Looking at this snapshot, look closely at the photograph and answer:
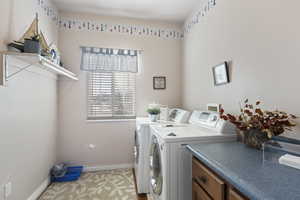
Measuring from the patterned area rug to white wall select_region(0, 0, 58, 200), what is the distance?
0.27 m

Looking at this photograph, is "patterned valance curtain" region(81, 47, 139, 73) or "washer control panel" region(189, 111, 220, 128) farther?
"patterned valance curtain" region(81, 47, 139, 73)

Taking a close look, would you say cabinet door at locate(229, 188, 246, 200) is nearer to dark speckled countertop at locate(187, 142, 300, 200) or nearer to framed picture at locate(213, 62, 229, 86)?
dark speckled countertop at locate(187, 142, 300, 200)

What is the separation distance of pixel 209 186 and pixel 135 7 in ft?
8.47

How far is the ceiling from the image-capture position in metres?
2.30

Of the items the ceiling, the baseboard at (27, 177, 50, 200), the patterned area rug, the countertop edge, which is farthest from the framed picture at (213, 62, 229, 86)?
the baseboard at (27, 177, 50, 200)

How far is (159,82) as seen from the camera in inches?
114

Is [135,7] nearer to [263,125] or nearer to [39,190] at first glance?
[263,125]

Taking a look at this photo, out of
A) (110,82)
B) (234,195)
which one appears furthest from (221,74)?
(110,82)

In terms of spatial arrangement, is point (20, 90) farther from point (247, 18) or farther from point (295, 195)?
point (247, 18)

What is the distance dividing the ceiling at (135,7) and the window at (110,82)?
62cm

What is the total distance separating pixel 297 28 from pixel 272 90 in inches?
17.0

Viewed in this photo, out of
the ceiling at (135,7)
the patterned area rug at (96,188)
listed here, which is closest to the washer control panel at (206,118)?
the patterned area rug at (96,188)

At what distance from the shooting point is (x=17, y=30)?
5.04 ft

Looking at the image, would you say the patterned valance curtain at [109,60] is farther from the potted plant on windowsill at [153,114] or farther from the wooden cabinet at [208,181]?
the wooden cabinet at [208,181]
